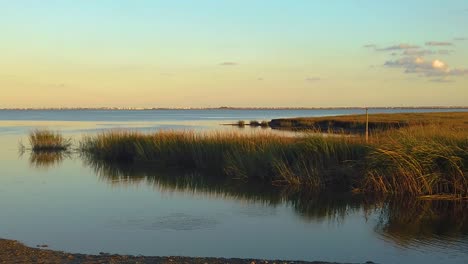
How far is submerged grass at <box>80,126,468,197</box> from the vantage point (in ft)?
51.9

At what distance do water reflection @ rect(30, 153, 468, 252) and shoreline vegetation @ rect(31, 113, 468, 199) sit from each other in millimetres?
636

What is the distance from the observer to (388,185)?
53.1ft

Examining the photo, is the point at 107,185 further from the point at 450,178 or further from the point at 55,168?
the point at 450,178

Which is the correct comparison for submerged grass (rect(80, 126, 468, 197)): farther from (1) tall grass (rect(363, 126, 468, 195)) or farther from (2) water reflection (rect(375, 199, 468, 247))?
(2) water reflection (rect(375, 199, 468, 247))

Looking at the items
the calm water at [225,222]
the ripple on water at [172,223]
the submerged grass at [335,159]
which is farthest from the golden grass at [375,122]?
the ripple on water at [172,223]

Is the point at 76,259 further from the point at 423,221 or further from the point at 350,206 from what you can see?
the point at 350,206

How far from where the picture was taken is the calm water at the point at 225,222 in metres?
10.2

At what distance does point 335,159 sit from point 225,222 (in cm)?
665

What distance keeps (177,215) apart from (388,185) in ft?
21.1

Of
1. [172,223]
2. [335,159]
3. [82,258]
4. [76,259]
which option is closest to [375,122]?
[335,159]

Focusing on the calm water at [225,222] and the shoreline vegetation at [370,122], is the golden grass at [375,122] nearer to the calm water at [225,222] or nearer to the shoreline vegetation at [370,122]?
the shoreline vegetation at [370,122]

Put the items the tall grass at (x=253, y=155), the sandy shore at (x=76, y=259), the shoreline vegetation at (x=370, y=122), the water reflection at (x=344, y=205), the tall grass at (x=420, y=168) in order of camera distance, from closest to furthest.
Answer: the sandy shore at (x=76, y=259) < the water reflection at (x=344, y=205) < the tall grass at (x=420, y=168) < the tall grass at (x=253, y=155) < the shoreline vegetation at (x=370, y=122)

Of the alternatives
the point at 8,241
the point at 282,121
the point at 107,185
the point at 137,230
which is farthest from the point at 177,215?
the point at 282,121

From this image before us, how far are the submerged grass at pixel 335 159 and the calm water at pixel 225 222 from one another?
37.8 inches
